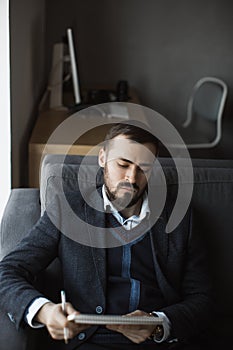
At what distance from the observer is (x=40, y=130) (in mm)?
3025

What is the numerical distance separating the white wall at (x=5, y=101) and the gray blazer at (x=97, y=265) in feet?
2.52

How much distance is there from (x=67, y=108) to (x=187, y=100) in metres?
1.09

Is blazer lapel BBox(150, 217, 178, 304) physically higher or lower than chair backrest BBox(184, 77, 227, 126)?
lower

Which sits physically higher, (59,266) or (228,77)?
(228,77)

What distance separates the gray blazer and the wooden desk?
36.6 inches

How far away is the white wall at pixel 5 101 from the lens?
2309 mm

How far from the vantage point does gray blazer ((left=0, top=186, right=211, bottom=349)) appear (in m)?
1.60

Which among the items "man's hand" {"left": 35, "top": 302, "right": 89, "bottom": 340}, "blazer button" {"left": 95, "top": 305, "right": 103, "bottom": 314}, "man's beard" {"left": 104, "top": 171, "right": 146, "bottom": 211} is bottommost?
"blazer button" {"left": 95, "top": 305, "right": 103, "bottom": 314}

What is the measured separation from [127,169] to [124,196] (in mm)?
73

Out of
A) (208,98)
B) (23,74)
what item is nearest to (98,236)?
(23,74)

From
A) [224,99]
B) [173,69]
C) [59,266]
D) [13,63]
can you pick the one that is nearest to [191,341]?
[59,266]

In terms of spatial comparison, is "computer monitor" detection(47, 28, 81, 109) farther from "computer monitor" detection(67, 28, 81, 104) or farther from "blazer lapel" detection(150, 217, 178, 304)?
"blazer lapel" detection(150, 217, 178, 304)

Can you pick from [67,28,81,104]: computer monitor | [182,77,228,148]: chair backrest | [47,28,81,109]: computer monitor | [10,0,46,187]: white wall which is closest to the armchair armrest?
[10,0,46,187]: white wall

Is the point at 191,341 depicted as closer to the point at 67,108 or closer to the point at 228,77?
the point at 67,108
